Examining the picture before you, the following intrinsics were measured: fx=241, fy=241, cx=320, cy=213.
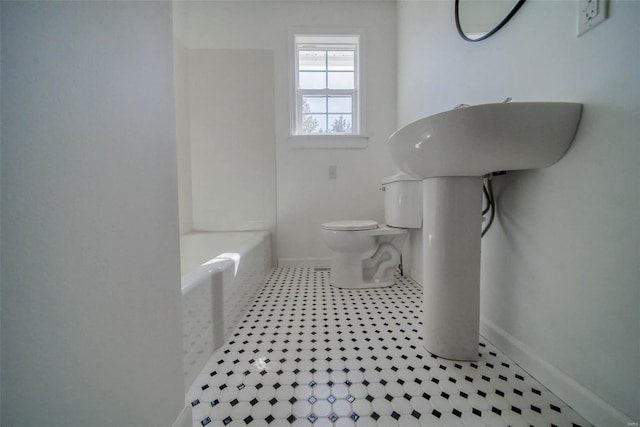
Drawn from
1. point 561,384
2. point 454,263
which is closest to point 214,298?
point 454,263

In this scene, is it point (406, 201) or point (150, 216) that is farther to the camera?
point (406, 201)

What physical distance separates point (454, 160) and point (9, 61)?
0.89m

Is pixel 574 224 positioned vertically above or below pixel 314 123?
below

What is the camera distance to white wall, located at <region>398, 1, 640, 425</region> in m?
0.55

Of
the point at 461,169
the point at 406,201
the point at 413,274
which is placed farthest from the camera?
the point at 413,274

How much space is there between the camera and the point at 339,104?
2174mm

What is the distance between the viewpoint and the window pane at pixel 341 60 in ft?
7.07

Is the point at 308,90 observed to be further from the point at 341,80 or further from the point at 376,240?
the point at 376,240

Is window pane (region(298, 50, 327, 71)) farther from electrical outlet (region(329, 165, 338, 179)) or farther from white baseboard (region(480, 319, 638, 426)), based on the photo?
white baseboard (region(480, 319, 638, 426))

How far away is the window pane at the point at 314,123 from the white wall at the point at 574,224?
1.32 meters

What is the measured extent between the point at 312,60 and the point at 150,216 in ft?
7.14

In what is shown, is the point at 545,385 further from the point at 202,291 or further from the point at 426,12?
the point at 426,12

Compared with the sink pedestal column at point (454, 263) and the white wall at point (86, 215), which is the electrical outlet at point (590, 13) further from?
the white wall at point (86, 215)

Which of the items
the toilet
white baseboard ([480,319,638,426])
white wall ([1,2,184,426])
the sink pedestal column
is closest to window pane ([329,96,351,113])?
the toilet
